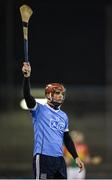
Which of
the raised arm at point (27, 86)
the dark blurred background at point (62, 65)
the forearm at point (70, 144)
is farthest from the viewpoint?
the dark blurred background at point (62, 65)

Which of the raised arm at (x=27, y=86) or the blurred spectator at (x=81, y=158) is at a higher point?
the raised arm at (x=27, y=86)

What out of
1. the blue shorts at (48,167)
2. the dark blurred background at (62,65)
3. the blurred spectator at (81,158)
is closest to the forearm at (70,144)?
the blue shorts at (48,167)

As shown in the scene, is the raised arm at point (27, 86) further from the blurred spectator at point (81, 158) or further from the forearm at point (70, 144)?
the blurred spectator at point (81, 158)

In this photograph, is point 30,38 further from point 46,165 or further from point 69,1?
point 46,165

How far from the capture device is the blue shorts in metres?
8.84

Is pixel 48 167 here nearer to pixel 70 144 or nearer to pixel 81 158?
pixel 70 144

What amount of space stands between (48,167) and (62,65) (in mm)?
11180

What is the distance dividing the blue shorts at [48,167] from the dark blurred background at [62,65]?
35.2 ft

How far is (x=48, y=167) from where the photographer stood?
885 cm

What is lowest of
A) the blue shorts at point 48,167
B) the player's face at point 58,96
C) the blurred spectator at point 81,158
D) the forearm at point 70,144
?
the blurred spectator at point 81,158

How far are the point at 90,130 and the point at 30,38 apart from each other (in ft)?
8.77

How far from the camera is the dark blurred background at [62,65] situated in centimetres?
1975

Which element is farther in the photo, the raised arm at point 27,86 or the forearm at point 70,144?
the forearm at point 70,144

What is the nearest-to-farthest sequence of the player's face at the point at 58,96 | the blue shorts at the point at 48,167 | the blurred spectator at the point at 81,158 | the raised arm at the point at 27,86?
the raised arm at the point at 27,86
the blue shorts at the point at 48,167
the player's face at the point at 58,96
the blurred spectator at the point at 81,158
